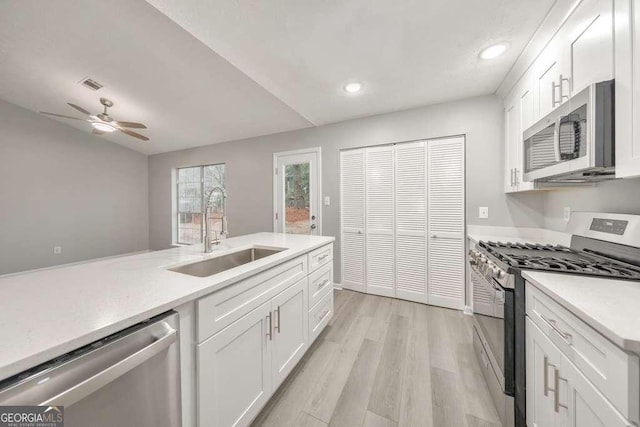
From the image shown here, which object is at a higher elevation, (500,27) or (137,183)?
(500,27)

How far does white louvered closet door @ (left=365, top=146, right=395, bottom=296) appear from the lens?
2914 mm

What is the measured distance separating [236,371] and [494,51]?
2.82 metres

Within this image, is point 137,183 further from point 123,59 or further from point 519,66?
point 519,66

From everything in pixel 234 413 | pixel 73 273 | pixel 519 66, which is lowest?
pixel 234 413

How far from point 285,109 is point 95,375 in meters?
3.06

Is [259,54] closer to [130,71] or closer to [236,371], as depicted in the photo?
[130,71]

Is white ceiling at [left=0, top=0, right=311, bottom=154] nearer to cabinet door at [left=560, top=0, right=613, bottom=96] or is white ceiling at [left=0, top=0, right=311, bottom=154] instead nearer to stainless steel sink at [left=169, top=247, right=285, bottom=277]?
stainless steel sink at [left=169, top=247, right=285, bottom=277]

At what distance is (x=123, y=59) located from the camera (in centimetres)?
241

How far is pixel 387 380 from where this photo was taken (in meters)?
1.59

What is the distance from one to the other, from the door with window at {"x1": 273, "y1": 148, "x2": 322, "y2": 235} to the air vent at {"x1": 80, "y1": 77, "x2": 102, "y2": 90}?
7.86 ft

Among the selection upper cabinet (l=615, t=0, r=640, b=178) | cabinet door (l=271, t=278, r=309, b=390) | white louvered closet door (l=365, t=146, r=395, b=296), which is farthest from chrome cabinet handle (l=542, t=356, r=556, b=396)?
white louvered closet door (l=365, t=146, r=395, b=296)

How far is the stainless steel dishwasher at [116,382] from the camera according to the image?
525 millimetres

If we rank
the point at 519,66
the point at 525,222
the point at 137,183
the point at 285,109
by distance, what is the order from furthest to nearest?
1. the point at 137,183
2. the point at 285,109
3. the point at 525,222
4. the point at 519,66

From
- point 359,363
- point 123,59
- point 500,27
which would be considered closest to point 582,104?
point 500,27
